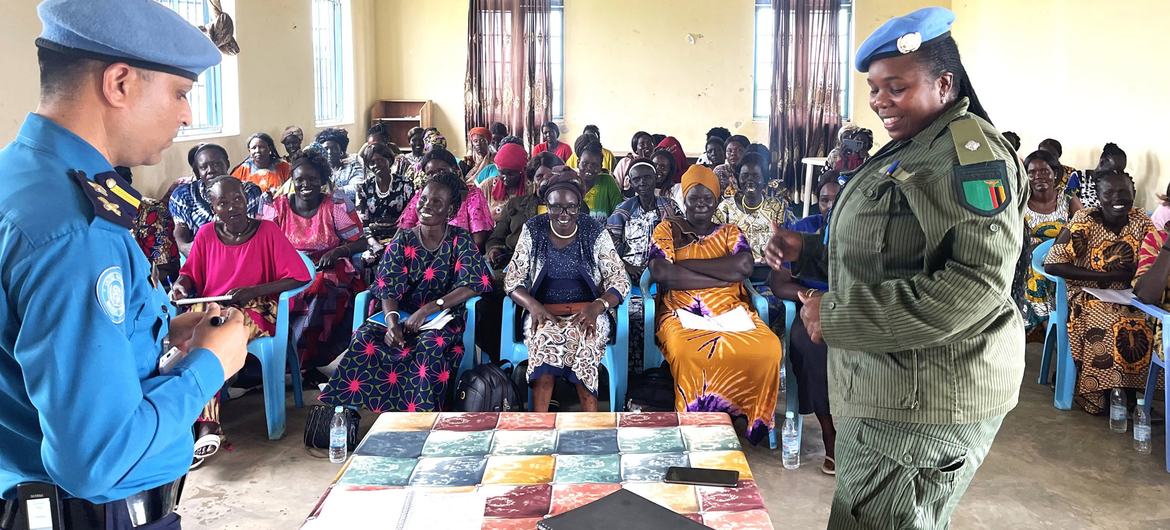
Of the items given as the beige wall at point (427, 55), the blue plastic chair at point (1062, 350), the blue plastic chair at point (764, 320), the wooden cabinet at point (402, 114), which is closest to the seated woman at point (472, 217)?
the blue plastic chair at point (764, 320)

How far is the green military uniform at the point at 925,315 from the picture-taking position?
1.80 metres

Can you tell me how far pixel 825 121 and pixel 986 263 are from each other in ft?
37.6

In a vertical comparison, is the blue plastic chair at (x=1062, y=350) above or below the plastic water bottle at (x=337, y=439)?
above

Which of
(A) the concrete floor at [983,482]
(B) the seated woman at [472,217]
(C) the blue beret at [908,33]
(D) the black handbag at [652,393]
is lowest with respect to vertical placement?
(A) the concrete floor at [983,482]

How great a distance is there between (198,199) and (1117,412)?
5.16m

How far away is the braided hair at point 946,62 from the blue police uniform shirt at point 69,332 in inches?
60.2

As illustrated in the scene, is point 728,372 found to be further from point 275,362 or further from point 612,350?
point 275,362

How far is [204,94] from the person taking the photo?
7.79 meters

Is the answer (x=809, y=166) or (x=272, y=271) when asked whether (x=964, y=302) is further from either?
(x=809, y=166)

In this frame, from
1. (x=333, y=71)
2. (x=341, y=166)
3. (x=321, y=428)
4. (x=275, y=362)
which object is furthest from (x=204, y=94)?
(x=321, y=428)

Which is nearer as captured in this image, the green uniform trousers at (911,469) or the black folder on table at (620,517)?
the black folder on table at (620,517)

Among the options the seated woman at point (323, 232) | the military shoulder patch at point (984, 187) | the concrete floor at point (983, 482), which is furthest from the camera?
the seated woman at point (323, 232)

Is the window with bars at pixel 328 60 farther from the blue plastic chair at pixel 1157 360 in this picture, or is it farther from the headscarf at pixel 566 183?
the blue plastic chair at pixel 1157 360

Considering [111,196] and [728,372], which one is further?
[728,372]
